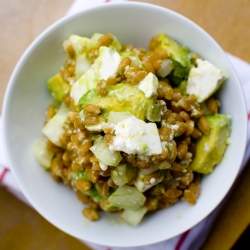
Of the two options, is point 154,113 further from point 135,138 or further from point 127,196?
point 127,196

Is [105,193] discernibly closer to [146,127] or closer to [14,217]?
[146,127]

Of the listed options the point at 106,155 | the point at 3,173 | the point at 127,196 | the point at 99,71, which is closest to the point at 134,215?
the point at 127,196

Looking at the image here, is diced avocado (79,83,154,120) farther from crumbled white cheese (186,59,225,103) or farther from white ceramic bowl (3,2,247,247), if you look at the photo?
white ceramic bowl (3,2,247,247)

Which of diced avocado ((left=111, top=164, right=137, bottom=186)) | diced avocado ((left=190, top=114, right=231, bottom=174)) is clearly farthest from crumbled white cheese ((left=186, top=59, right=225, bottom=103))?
diced avocado ((left=111, top=164, right=137, bottom=186))

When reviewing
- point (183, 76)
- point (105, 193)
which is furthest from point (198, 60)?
point (105, 193)

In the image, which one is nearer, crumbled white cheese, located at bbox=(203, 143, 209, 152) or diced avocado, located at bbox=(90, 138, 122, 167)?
diced avocado, located at bbox=(90, 138, 122, 167)

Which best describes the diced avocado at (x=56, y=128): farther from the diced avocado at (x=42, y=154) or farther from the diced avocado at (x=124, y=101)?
the diced avocado at (x=124, y=101)
